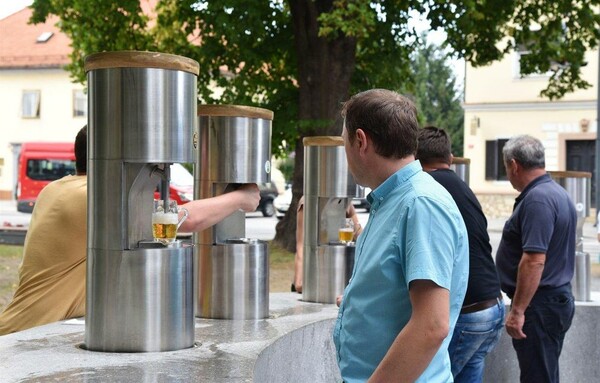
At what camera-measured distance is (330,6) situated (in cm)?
1692

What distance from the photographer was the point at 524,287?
5.60 metres

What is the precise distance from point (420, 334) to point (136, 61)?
208 cm

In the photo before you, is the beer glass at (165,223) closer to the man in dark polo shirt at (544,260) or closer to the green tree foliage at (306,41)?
the man in dark polo shirt at (544,260)

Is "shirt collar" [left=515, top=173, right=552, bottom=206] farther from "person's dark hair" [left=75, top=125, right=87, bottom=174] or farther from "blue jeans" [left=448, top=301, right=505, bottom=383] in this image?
"person's dark hair" [left=75, top=125, right=87, bottom=174]

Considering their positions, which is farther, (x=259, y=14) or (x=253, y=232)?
(x=253, y=232)

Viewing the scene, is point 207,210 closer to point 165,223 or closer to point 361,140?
point 165,223

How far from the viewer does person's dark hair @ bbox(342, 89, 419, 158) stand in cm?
275

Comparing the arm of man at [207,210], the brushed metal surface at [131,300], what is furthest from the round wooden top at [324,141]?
the brushed metal surface at [131,300]

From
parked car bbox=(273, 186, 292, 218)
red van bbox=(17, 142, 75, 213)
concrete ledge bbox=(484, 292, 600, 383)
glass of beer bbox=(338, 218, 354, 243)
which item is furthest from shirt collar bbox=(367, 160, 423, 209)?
red van bbox=(17, 142, 75, 213)

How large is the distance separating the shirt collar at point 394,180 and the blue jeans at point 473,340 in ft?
6.70

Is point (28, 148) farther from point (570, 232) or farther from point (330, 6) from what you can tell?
point (570, 232)

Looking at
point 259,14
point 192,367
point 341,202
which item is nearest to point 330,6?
point 259,14

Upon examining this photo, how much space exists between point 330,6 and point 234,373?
542 inches

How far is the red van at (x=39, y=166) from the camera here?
120ft
